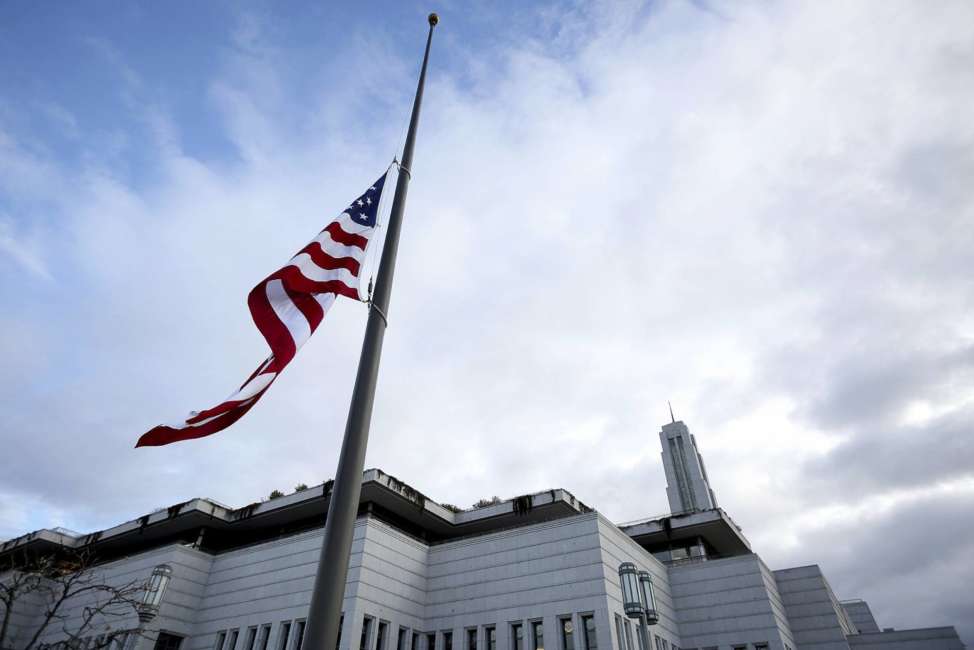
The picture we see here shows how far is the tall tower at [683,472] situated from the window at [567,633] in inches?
3364

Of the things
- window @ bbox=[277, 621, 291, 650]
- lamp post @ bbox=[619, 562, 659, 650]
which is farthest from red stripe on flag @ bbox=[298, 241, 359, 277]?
window @ bbox=[277, 621, 291, 650]

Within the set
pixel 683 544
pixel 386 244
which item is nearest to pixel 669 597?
pixel 683 544

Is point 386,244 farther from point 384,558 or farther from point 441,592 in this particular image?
point 441,592

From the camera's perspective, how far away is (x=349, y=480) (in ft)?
27.4

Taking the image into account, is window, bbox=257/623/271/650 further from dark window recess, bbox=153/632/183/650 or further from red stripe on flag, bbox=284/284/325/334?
red stripe on flag, bbox=284/284/325/334

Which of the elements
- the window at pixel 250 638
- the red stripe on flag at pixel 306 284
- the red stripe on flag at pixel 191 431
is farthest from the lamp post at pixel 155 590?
the red stripe on flag at pixel 306 284

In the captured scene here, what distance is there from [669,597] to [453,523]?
52.4 ft

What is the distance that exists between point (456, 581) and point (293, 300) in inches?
1204

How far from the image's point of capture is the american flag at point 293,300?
10344mm

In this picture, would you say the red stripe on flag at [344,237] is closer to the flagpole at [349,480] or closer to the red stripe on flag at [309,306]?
the flagpole at [349,480]

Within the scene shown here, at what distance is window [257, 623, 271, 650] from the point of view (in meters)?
34.9

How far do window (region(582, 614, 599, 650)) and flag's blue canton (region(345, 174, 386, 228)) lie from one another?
2700 cm

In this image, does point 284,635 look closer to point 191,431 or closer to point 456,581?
point 456,581

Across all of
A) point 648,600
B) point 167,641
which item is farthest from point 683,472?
point 648,600
